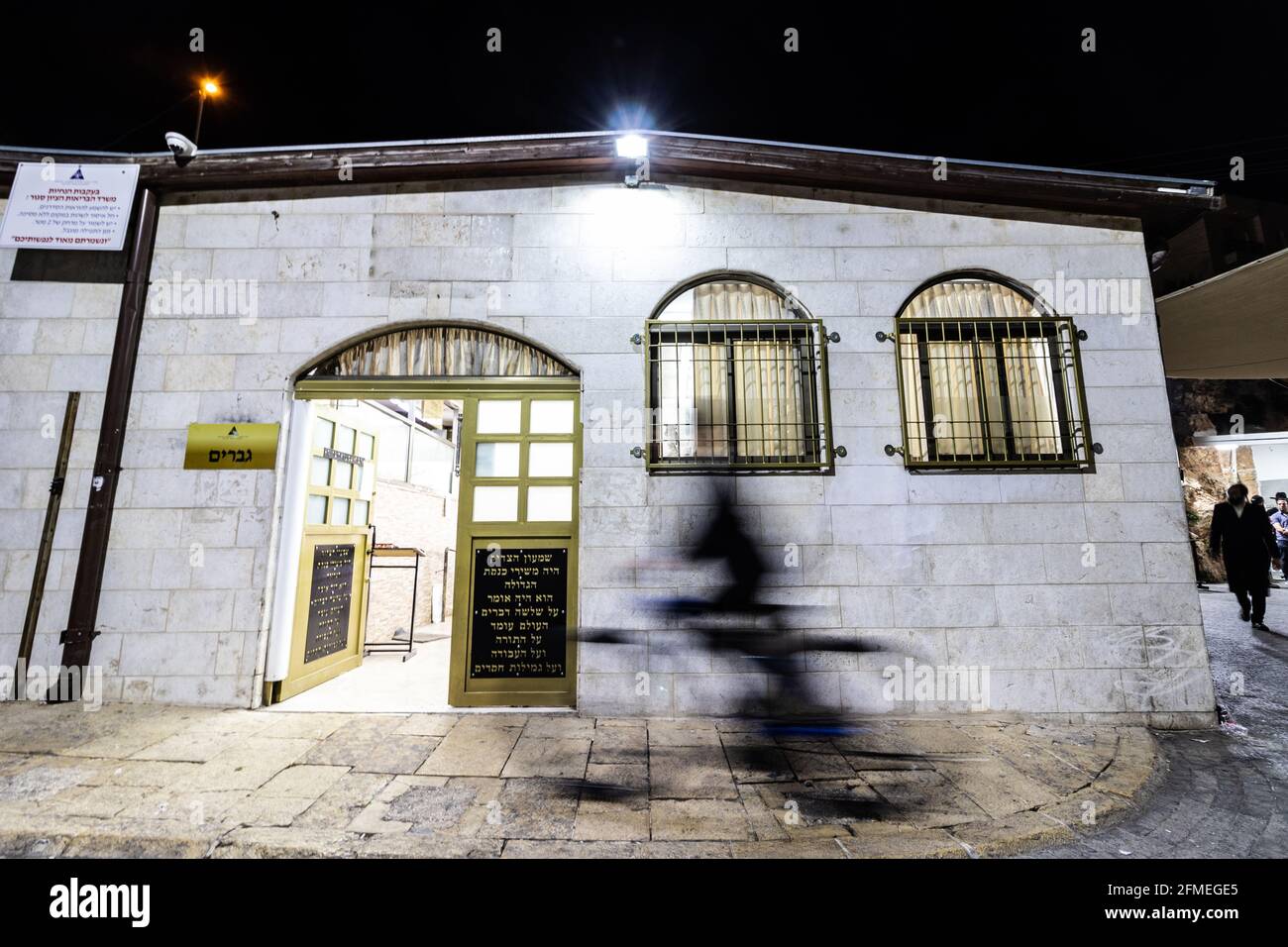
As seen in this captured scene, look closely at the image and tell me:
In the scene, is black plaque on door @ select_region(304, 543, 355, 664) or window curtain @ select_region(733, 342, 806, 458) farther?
black plaque on door @ select_region(304, 543, 355, 664)

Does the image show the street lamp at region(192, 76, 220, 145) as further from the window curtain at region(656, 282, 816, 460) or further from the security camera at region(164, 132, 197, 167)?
the window curtain at region(656, 282, 816, 460)

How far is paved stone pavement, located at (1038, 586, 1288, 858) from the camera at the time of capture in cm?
258

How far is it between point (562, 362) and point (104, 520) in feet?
13.7

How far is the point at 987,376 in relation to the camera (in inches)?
196

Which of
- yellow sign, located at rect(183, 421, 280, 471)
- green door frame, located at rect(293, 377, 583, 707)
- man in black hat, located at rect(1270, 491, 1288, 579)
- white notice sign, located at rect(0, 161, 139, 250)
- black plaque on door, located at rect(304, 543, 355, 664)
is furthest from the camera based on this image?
man in black hat, located at rect(1270, 491, 1288, 579)

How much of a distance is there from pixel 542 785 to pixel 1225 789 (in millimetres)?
4118

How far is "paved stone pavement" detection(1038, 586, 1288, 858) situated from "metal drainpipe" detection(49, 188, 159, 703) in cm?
692

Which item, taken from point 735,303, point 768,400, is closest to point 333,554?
point 768,400

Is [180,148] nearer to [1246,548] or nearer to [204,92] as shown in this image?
[204,92]

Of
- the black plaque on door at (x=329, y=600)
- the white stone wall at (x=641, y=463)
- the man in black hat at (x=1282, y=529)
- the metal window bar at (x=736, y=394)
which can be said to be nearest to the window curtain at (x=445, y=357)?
A: the white stone wall at (x=641, y=463)

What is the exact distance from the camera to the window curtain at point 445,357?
488 cm

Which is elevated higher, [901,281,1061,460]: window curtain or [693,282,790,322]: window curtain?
[693,282,790,322]: window curtain

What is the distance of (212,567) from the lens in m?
4.57

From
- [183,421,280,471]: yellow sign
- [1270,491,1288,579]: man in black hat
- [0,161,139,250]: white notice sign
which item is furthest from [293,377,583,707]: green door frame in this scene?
[1270,491,1288,579]: man in black hat
